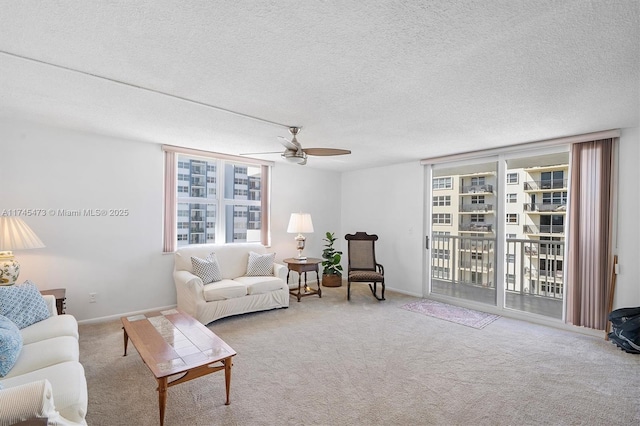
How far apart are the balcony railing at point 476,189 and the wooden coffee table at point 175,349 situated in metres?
5.56

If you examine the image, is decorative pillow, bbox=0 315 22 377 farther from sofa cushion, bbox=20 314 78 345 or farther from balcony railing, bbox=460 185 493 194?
balcony railing, bbox=460 185 493 194

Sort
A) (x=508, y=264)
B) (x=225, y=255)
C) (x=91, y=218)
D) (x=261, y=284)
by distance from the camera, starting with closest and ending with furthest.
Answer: (x=91, y=218) → (x=261, y=284) → (x=225, y=255) → (x=508, y=264)

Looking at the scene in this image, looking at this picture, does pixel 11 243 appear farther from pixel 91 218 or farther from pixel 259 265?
pixel 259 265

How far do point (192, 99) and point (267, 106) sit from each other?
631 mm

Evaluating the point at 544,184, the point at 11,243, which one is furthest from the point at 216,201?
the point at 544,184

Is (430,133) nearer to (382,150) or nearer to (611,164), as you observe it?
(382,150)

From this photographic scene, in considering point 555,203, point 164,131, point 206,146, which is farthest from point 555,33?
point 555,203

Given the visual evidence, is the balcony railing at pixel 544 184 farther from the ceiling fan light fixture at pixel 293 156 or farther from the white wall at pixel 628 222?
the ceiling fan light fixture at pixel 293 156

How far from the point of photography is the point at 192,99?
257 cm

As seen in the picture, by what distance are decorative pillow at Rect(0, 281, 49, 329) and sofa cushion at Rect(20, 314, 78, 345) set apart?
57mm

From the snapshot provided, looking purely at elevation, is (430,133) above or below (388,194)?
above

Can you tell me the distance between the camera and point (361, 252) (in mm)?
5398

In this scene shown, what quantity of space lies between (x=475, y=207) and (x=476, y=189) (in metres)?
0.42

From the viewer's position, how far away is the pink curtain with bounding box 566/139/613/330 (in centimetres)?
337
